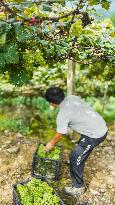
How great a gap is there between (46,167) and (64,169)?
21.8 inches

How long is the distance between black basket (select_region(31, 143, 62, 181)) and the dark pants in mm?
323

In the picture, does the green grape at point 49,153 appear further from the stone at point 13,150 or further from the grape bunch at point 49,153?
the stone at point 13,150

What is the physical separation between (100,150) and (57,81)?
2282 millimetres

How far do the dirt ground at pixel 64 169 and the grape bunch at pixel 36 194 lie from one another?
2.14ft

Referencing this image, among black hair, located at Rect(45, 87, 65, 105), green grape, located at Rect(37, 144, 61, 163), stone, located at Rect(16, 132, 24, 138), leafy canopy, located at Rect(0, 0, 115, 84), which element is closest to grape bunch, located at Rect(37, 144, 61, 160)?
green grape, located at Rect(37, 144, 61, 163)

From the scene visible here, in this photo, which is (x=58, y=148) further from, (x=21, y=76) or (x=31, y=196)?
(x=21, y=76)

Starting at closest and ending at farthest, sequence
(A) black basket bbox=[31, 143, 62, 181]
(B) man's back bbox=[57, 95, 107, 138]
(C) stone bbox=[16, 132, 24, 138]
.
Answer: (B) man's back bbox=[57, 95, 107, 138], (A) black basket bbox=[31, 143, 62, 181], (C) stone bbox=[16, 132, 24, 138]

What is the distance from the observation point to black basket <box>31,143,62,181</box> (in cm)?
674

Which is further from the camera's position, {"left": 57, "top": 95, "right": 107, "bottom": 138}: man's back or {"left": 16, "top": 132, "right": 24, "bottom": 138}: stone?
{"left": 16, "top": 132, "right": 24, "bottom": 138}: stone

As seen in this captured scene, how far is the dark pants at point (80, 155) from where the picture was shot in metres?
6.31

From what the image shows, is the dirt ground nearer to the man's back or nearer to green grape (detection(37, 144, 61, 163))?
green grape (detection(37, 144, 61, 163))

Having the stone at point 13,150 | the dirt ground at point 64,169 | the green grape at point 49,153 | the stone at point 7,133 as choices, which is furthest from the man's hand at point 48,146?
the stone at point 7,133

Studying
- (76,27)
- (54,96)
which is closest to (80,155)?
(54,96)

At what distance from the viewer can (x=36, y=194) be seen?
18.5 ft
